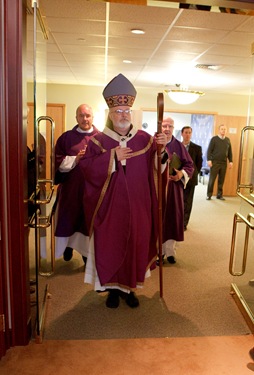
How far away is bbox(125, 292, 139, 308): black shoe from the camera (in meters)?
2.68

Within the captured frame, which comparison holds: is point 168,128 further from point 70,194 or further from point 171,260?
point 171,260

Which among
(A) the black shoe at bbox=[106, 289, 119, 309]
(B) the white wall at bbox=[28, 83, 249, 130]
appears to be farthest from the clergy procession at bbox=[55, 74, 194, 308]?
(B) the white wall at bbox=[28, 83, 249, 130]

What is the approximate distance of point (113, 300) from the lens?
268cm

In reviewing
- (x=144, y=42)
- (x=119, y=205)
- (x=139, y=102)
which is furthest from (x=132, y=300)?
Answer: (x=139, y=102)

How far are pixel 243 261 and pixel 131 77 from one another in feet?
15.0

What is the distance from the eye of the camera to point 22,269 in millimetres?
2057

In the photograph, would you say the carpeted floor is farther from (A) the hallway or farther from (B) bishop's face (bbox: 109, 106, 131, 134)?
(B) bishop's face (bbox: 109, 106, 131, 134)

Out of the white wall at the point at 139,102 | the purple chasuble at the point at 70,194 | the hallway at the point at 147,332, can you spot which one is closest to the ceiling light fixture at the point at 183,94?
the white wall at the point at 139,102

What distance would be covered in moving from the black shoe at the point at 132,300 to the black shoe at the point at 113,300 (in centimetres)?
9

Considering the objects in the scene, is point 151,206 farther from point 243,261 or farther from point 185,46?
point 185,46

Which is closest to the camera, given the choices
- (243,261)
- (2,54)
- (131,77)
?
(2,54)

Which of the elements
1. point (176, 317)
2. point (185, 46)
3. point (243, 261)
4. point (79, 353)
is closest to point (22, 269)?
point (79, 353)

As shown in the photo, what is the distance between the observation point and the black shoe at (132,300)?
2.68 m

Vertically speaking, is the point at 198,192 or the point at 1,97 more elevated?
the point at 1,97
